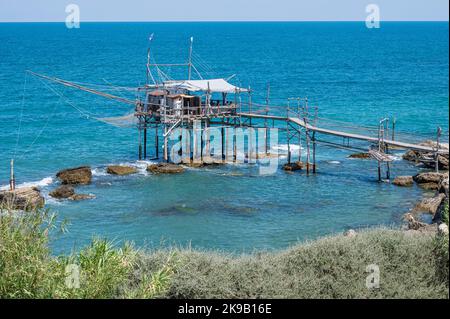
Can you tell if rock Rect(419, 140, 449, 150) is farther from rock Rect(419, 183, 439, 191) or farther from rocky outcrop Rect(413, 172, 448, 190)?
rock Rect(419, 183, 439, 191)

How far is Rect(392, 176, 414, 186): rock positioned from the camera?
133 ft

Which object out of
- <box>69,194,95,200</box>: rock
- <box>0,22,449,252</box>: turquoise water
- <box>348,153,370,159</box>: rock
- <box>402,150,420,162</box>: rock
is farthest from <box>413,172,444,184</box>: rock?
<box>69,194,95,200</box>: rock

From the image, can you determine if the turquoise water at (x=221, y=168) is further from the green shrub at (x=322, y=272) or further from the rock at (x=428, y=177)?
the green shrub at (x=322, y=272)

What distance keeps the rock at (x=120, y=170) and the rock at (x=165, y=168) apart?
1.08 m

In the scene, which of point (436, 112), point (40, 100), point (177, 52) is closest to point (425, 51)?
point (177, 52)

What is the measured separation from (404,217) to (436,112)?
34415mm

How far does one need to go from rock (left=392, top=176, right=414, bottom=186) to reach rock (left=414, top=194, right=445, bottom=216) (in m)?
4.27

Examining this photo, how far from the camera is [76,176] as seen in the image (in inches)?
1599

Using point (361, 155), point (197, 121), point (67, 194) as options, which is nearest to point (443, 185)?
point (361, 155)

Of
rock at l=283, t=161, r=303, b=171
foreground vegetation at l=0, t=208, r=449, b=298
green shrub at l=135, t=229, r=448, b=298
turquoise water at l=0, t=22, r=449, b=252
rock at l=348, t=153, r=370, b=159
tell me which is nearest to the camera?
foreground vegetation at l=0, t=208, r=449, b=298

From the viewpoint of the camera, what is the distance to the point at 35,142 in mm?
53812

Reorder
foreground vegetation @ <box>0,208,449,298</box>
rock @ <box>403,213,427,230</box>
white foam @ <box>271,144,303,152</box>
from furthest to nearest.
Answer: white foam @ <box>271,144,303,152</box> < rock @ <box>403,213,427,230</box> < foreground vegetation @ <box>0,208,449,298</box>
